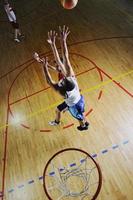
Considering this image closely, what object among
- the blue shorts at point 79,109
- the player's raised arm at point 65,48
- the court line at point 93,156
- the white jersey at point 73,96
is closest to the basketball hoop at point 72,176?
the court line at point 93,156

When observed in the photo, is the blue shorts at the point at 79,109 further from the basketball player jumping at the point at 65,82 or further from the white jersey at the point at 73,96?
the white jersey at the point at 73,96

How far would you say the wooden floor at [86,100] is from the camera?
17.6 feet

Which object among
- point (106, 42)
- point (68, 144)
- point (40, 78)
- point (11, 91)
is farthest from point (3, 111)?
point (106, 42)

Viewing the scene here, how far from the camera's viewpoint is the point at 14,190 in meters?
5.38

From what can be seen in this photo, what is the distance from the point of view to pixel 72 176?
525cm

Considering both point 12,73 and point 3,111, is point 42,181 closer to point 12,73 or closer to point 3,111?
point 3,111

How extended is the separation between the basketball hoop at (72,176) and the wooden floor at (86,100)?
0.11 metres

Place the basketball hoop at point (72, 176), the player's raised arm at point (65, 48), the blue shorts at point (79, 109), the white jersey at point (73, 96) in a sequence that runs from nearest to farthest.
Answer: the player's raised arm at point (65, 48)
the basketball hoop at point (72, 176)
the white jersey at point (73, 96)
the blue shorts at point (79, 109)

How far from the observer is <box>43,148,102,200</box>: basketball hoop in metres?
5.01

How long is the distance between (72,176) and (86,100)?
A: 2005 millimetres

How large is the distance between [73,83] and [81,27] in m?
4.73

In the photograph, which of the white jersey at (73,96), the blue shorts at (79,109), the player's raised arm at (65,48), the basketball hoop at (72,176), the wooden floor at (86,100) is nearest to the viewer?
the player's raised arm at (65,48)

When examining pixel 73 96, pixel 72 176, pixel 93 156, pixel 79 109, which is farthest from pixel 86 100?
pixel 72 176

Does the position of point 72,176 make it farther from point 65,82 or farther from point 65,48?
point 65,48
